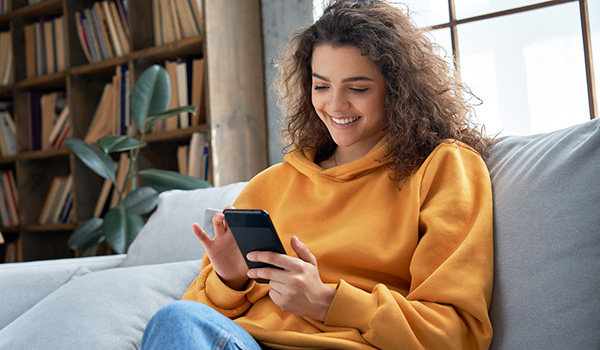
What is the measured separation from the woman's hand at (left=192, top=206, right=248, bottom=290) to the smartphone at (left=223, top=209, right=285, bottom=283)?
0.13m

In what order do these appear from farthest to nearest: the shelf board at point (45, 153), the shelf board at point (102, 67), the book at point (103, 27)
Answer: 1. the shelf board at point (45, 153)
2. the book at point (103, 27)
3. the shelf board at point (102, 67)

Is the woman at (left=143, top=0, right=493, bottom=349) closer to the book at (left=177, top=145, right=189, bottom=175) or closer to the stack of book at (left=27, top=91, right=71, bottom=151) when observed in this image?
the book at (left=177, top=145, right=189, bottom=175)

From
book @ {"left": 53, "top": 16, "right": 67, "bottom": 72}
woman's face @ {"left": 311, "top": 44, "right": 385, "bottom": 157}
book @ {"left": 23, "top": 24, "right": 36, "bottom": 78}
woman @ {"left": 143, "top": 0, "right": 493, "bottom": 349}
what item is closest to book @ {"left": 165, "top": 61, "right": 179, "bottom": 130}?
book @ {"left": 53, "top": 16, "right": 67, "bottom": 72}

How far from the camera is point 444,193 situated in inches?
41.0

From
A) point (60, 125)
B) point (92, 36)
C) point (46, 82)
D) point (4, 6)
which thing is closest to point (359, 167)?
point (92, 36)

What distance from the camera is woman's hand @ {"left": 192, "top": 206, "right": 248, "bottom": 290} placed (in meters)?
1.11

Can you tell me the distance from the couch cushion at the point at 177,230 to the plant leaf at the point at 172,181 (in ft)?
1.94

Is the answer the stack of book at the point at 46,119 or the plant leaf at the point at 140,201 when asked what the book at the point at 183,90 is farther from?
the stack of book at the point at 46,119

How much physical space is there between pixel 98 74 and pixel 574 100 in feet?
7.66

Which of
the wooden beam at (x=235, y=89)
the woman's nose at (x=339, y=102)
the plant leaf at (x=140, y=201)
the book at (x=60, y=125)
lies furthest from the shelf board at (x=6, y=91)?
the woman's nose at (x=339, y=102)

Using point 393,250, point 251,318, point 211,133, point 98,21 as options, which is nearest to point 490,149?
point 393,250

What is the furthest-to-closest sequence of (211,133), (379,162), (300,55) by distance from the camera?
(211,133) < (300,55) < (379,162)

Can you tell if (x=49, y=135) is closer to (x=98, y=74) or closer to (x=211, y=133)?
(x=98, y=74)

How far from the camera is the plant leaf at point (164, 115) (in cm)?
241
